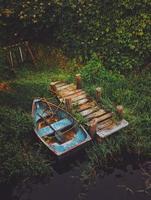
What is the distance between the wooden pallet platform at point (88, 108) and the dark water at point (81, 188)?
4.46ft

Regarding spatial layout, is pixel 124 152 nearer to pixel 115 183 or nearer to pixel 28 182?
pixel 115 183

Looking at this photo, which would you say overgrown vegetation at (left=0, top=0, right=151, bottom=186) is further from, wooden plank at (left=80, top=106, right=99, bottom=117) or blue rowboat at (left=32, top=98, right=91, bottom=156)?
blue rowboat at (left=32, top=98, right=91, bottom=156)

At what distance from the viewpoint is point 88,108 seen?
45.5 ft

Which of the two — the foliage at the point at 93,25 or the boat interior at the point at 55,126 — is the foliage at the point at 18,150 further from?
the foliage at the point at 93,25

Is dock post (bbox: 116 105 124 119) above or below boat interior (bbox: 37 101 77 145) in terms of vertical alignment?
above

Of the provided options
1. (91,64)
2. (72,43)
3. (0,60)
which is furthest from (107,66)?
(0,60)

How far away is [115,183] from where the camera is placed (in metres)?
12.0

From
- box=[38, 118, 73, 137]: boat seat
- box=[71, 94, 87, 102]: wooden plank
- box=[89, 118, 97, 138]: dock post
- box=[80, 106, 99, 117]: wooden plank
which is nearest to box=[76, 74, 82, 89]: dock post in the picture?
box=[71, 94, 87, 102]: wooden plank

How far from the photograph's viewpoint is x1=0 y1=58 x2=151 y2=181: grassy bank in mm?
11898

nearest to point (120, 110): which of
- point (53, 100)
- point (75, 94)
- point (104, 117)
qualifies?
point (104, 117)

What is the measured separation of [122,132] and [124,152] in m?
0.64

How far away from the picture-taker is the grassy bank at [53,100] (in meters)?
11.9

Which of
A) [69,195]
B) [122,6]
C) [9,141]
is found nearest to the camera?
[69,195]

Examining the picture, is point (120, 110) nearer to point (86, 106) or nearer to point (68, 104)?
point (86, 106)
